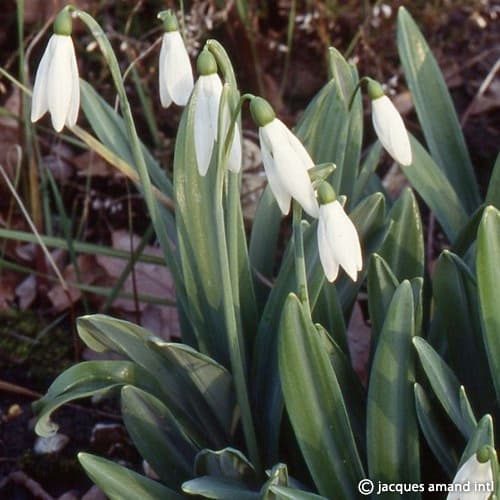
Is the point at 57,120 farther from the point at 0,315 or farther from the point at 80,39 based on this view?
the point at 80,39

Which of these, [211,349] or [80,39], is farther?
[80,39]

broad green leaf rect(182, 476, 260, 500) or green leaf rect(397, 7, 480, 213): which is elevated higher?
green leaf rect(397, 7, 480, 213)

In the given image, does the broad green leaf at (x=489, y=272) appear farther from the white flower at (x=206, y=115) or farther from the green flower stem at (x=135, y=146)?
the green flower stem at (x=135, y=146)

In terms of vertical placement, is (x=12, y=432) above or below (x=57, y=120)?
below

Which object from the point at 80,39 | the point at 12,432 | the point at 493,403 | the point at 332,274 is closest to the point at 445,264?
the point at 493,403

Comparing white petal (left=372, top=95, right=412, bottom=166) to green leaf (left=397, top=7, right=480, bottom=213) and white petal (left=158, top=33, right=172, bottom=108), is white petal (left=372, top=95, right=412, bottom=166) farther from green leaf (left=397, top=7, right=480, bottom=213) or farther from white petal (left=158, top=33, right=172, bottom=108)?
green leaf (left=397, top=7, right=480, bottom=213)

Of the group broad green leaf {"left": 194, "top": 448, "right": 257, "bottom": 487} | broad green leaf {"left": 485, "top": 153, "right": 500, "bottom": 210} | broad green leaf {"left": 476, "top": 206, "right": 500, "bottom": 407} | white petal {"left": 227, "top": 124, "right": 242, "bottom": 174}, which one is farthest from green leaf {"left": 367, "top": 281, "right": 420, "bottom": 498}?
broad green leaf {"left": 485, "top": 153, "right": 500, "bottom": 210}

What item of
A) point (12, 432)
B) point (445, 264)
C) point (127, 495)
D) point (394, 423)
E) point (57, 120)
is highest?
point (57, 120)
